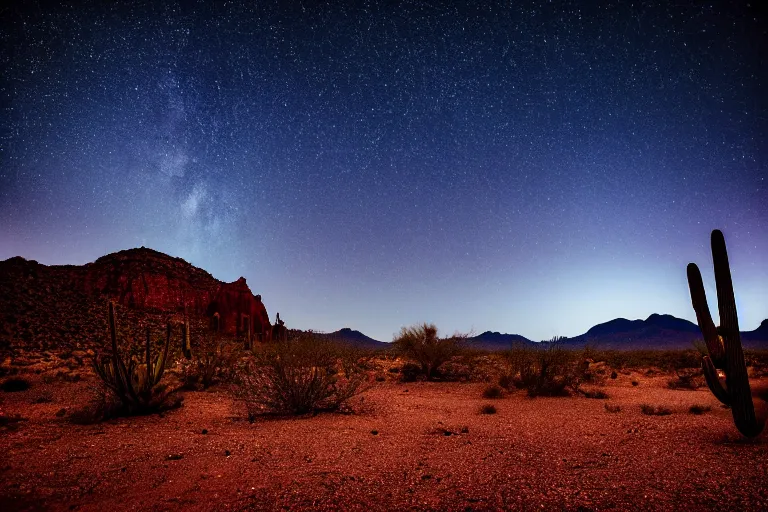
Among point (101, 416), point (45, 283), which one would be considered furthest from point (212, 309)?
point (101, 416)

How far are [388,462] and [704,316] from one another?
19.7ft

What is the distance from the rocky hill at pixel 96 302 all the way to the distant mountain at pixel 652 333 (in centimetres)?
6539

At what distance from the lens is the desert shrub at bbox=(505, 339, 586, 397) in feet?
41.9

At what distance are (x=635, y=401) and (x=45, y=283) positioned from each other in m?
45.7

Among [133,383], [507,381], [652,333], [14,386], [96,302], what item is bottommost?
[652,333]

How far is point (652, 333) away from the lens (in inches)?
4230

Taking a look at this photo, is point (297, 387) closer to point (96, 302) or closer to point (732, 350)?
point (732, 350)

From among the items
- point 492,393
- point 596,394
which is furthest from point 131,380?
point 596,394

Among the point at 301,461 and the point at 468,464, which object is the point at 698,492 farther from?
the point at 301,461

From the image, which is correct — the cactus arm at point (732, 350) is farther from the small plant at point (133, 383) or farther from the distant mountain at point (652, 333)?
the distant mountain at point (652, 333)

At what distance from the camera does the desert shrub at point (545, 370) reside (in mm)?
12773

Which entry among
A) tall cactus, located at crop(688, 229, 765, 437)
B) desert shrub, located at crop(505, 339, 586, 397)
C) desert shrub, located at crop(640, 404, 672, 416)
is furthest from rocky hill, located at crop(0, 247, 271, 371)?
tall cactus, located at crop(688, 229, 765, 437)

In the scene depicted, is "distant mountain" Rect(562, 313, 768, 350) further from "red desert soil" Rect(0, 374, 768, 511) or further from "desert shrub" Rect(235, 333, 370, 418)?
"red desert soil" Rect(0, 374, 768, 511)

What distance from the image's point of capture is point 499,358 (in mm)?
22969
